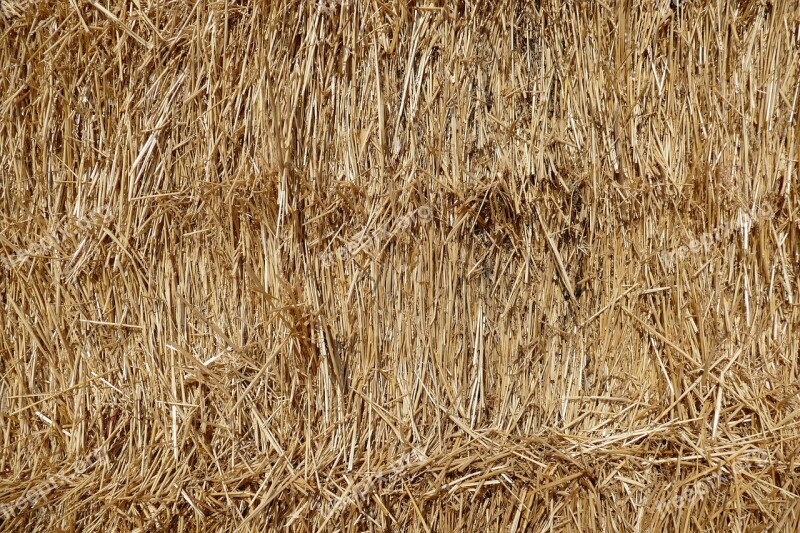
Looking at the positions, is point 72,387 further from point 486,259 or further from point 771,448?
point 771,448

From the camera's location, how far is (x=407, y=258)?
3.40 ft

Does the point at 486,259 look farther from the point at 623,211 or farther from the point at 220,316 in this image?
the point at 220,316

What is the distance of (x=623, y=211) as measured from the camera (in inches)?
41.4

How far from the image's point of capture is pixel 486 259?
41.9 inches

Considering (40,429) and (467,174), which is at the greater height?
(467,174)

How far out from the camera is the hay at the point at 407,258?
1018 mm

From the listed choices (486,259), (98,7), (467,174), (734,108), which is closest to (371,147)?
(467,174)

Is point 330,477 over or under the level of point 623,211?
under

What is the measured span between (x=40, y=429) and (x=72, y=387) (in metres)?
0.10

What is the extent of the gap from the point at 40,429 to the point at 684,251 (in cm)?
122

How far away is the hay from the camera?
102 centimetres

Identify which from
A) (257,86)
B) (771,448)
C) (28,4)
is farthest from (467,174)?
(28,4)

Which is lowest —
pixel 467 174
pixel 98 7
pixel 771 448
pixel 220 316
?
pixel 771 448

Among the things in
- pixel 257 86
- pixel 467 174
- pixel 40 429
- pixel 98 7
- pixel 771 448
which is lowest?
pixel 771 448
